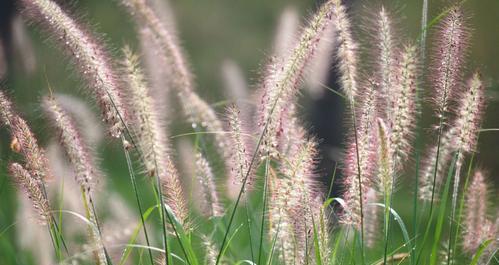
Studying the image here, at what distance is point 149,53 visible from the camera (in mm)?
3549

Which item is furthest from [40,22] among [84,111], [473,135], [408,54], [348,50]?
[473,135]

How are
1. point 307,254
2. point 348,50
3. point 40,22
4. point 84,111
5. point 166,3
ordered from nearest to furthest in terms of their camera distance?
point 307,254 → point 348,50 → point 40,22 → point 84,111 → point 166,3

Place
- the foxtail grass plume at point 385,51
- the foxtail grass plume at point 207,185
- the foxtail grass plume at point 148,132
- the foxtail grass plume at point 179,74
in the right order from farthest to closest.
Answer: the foxtail grass plume at point 179,74
the foxtail grass plume at point 207,185
the foxtail grass plume at point 385,51
the foxtail grass plume at point 148,132

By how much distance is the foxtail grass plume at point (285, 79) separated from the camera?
2.41 metres

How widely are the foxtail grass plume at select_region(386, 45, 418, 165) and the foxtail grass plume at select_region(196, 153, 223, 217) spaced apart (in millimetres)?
657

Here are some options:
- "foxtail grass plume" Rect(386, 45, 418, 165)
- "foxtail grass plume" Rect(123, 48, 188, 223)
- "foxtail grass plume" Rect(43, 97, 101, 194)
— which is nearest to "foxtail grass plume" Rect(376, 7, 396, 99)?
"foxtail grass plume" Rect(386, 45, 418, 165)

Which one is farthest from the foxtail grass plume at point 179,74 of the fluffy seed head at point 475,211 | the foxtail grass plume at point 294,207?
the fluffy seed head at point 475,211

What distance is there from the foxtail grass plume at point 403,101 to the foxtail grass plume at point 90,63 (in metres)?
0.82

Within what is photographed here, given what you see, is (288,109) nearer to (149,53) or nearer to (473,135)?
(473,135)

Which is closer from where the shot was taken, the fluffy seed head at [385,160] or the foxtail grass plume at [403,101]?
the fluffy seed head at [385,160]

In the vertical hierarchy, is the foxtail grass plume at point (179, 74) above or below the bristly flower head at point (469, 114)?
below

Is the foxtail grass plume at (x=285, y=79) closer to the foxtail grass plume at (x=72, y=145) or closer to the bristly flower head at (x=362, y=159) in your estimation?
the bristly flower head at (x=362, y=159)

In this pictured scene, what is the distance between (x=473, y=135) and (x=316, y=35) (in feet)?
2.05

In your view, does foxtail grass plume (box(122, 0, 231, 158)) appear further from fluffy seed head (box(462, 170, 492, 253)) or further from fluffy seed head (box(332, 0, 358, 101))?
fluffy seed head (box(462, 170, 492, 253))
